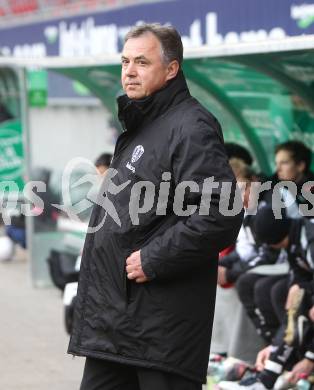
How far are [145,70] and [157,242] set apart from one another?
0.60 metres

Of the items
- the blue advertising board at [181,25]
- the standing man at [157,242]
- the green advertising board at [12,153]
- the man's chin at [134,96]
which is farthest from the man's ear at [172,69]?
the green advertising board at [12,153]

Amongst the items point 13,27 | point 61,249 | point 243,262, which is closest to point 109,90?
point 61,249

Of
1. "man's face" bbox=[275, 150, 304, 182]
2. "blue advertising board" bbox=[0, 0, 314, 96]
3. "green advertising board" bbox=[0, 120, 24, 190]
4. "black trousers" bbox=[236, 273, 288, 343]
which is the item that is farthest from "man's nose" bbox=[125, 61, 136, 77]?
"green advertising board" bbox=[0, 120, 24, 190]

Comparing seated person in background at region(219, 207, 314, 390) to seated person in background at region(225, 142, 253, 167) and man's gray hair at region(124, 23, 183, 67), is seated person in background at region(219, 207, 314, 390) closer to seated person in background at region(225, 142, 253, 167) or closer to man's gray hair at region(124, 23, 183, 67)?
seated person in background at region(225, 142, 253, 167)

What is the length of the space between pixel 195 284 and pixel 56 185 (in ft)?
19.1

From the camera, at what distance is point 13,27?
13.7 metres

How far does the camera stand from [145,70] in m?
3.40

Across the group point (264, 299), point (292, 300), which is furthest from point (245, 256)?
point (292, 300)

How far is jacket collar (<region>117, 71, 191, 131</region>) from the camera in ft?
11.1

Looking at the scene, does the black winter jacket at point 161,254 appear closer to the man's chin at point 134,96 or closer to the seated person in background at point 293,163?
the man's chin at point 134,96

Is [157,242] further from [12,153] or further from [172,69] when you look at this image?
[12,153]

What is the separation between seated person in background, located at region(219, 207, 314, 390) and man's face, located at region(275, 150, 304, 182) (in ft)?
2.95

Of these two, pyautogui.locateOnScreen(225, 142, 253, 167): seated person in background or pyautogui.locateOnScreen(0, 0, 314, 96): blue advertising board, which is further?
pyautogui.locateOnScreen(0, 0, 314, 96): blue advertising board

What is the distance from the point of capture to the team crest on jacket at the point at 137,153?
131 inches
